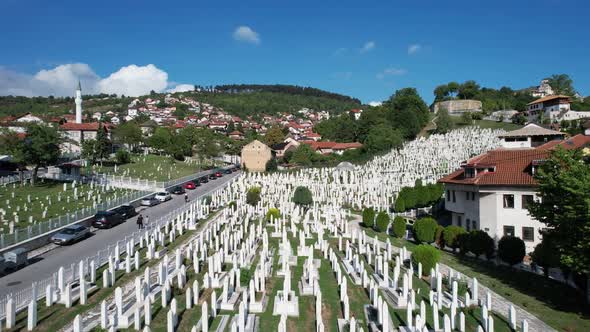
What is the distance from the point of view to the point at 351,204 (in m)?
43.1

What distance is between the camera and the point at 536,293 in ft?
59.9

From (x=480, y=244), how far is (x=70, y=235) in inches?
921

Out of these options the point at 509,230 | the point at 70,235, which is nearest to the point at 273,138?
the point at 509,230

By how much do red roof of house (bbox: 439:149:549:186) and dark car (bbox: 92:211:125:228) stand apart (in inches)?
989

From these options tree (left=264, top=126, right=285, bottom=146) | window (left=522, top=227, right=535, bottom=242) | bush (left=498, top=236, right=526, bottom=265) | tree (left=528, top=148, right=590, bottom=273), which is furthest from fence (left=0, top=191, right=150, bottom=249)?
tree (left=264, top=126, right=285, bottom=146)

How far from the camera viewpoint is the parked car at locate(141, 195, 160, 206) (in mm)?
38366

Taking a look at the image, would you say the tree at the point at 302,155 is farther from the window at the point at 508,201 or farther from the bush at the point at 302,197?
the window at the point at 508,201

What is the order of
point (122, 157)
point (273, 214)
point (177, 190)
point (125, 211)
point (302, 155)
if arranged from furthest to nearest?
1. point (302, 155)
2. point (122, 157)
3. point (177, 190)
4. point (273, 214)
5. point (125, 211)

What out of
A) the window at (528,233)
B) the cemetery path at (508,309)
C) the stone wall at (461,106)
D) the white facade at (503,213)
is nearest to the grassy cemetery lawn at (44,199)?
the cemetery path at (508,309)

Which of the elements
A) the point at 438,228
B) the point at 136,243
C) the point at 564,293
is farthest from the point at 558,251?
the point at 136,243

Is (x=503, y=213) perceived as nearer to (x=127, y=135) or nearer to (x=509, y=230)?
(x=509, y=230)

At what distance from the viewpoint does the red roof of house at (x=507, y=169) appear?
1110 inches

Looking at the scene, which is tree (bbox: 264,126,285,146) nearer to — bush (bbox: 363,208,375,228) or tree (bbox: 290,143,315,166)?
tree (bbox: 290,143,315,166)

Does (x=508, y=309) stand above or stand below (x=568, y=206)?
below
